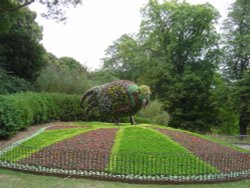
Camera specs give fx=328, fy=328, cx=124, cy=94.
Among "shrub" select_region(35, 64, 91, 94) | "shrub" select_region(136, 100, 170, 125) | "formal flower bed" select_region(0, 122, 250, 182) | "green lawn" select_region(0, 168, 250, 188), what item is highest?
"shrub" select_region(35, 64, 91, 94)

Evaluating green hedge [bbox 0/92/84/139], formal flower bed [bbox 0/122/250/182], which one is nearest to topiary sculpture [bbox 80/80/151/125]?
formal flower bed [bbox 0/122/250/182]

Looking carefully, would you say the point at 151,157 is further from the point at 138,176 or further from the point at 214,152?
the point at 214,152

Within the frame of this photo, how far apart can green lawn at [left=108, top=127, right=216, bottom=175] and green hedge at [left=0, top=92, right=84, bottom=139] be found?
5.85 m

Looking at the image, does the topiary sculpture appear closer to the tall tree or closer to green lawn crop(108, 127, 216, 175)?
green lawn crop(108, 127, 216, 175)

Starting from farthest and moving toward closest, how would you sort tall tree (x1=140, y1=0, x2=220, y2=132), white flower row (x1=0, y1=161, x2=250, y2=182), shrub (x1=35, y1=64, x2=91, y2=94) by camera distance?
tall tree (x1=140, y1=0, x2=220, y2=132), shrub (x1=35, y1=64, x2=91, y2=94), white flower row (x1=0, y1=161, x2=250, y2=182)

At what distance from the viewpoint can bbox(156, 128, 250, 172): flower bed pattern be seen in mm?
11453

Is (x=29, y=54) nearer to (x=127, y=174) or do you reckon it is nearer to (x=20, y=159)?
(x=20, y=159)

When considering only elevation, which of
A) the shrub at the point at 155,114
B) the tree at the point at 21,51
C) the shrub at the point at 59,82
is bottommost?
the shrub at the point at 155,114

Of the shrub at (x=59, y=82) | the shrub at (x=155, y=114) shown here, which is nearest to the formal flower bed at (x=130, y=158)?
the shrub at (x=59, y=82)

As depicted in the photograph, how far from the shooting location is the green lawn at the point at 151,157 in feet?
34.9

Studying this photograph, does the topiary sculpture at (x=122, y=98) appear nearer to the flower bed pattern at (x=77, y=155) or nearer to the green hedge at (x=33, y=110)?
the flower bed pattern at (x=77, y=155)

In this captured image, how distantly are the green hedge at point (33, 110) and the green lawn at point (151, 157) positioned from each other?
5855mm

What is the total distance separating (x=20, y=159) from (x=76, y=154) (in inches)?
84.8

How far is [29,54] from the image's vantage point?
26.5m
